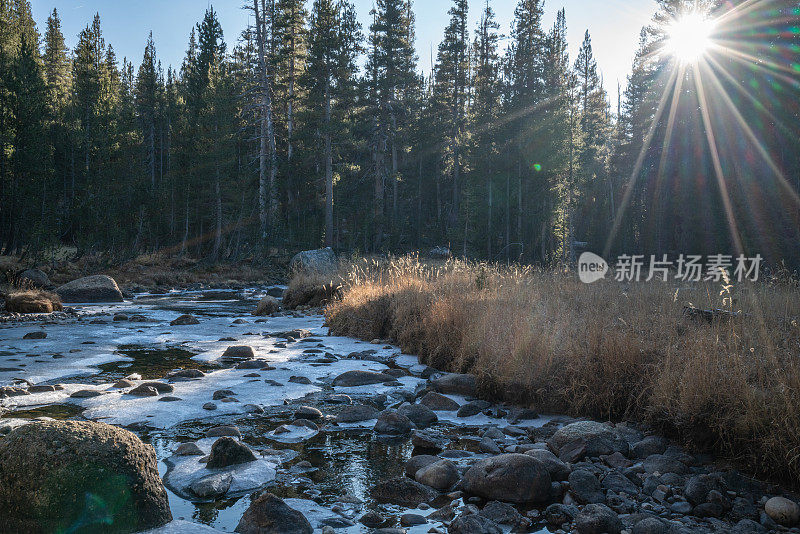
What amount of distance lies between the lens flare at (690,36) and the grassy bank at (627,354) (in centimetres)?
1818

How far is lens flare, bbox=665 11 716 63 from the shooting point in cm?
2292

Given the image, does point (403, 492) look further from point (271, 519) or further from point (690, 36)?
point (690, 36)

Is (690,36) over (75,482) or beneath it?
over

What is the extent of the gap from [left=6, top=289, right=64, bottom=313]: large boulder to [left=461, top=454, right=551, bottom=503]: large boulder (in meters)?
13.3

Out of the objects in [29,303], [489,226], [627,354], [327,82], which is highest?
[327,82]

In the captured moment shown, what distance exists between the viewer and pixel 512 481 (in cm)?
332

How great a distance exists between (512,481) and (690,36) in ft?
93.3

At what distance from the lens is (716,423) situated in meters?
3.87

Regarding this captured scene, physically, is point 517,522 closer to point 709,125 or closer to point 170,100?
point 709,125

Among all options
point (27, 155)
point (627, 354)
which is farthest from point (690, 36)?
point (27, 155)

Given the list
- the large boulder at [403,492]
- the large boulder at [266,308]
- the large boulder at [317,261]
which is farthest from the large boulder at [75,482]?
the large boulder at [317,261]

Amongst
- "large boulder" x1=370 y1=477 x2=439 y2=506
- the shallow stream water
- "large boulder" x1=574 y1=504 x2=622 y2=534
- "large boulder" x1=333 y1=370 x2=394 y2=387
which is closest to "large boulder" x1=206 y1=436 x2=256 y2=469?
the shallow stream water

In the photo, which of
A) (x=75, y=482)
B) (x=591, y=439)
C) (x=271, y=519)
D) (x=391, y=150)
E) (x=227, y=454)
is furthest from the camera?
(x=391, y=150)

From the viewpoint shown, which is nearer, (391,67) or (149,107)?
(391,67)
